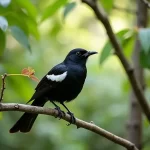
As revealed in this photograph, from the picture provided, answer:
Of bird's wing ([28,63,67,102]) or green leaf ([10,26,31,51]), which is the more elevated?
green leaf ([10,26,31,51])

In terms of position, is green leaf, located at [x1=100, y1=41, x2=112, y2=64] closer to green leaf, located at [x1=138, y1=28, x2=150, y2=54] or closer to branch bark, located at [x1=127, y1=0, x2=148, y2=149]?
green leaf, located at [x1=138, y1=28, x2=150, y2=54]

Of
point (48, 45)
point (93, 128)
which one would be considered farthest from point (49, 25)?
point (93, 128)

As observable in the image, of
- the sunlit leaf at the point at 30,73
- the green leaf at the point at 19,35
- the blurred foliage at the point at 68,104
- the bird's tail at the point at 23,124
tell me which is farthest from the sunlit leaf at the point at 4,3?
the blurred foliage at the point at 68,104

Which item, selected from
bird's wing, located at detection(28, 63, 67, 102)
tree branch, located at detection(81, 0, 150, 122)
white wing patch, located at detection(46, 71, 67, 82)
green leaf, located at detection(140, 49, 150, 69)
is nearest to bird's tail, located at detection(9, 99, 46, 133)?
bird's wing, located at detection(28, 63, 67, 102)

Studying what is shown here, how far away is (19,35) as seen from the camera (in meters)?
2.39

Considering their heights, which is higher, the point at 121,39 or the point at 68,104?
the point at 121,39

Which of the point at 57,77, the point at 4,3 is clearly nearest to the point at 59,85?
the point at 57,77

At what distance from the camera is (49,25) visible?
5.29 m

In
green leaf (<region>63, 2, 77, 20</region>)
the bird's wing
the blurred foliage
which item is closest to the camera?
green leaf (<region>63, 2, 77, 20</region>)

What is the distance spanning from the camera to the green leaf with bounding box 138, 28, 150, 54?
2.42 metres

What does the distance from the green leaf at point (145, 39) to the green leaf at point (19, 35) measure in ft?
2.00

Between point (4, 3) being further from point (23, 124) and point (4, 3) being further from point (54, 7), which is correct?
point (23, 124)

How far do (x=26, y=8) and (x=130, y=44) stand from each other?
2.63 ft

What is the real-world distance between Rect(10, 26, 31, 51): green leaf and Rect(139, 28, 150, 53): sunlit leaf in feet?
2.00
